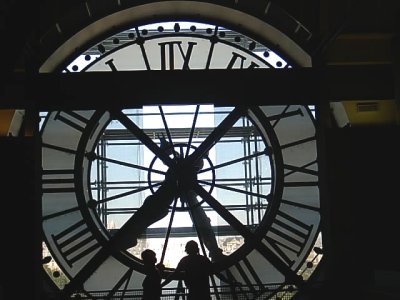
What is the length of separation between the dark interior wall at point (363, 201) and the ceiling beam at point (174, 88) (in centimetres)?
51

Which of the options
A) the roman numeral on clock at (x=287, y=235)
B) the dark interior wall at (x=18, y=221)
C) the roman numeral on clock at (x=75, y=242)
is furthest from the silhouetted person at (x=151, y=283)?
the roman numeral on clock at (x=287, y=235)

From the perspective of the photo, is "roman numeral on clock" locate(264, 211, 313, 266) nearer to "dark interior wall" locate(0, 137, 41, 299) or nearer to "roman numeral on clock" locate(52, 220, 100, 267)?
"roman numeral on clock" locate(52, 220, 100, 267)

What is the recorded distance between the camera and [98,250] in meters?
5.35

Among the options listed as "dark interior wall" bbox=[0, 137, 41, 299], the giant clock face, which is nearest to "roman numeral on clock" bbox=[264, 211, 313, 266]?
the giant clock face

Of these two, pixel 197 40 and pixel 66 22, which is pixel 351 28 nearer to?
pixel 197 40

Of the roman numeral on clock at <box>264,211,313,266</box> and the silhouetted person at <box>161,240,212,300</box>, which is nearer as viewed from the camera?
the silhouetted person at <box>161,240,212,300</box>

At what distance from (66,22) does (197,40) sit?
→ 117 centimetres

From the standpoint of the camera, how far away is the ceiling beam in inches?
186

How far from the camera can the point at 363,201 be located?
16.4ft

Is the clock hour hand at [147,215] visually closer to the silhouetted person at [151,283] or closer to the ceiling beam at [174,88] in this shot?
the ceiling beam at [174,88]

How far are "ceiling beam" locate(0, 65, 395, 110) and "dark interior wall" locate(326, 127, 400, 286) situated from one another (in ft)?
1.66

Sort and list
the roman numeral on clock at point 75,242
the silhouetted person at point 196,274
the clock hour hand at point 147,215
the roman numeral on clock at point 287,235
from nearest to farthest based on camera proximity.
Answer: the silhouetted person at point 196,274, the clock hour hand at point 147,215, the roman numeral on clock at point 75,242, the roman numeral on clock at point 287,235

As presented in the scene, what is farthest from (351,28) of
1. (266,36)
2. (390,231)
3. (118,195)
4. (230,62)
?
(118,195)

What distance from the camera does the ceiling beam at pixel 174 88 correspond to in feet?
15.5
